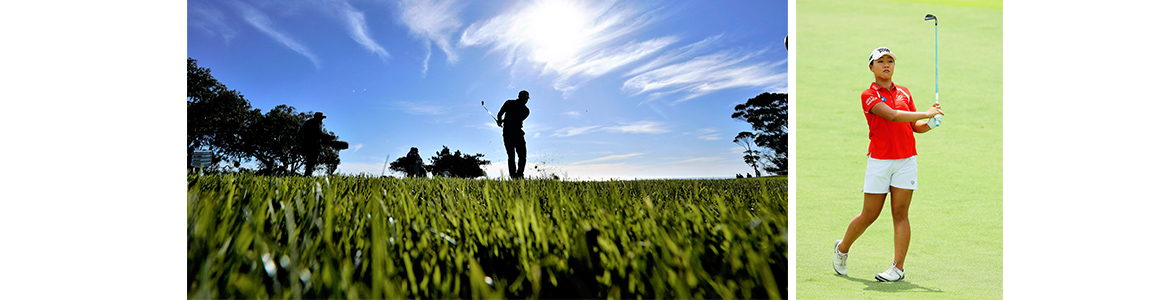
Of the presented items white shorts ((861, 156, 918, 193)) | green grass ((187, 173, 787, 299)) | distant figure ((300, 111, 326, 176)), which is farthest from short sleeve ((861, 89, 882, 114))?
distant figure ((300, 111, 326, 176))

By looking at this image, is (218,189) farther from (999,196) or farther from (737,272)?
(999,196)

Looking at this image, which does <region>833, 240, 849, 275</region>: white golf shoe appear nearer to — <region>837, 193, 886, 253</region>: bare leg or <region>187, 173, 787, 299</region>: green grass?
<region>837, 193, 886, 253</region>: bare leg

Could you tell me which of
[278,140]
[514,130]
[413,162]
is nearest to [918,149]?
[514,130]

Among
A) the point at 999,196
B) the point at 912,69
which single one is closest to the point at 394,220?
the point at 999,196

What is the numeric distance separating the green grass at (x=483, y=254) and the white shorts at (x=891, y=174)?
0.56 m

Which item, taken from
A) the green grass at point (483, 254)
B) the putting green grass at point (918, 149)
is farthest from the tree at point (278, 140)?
the putting green grass at point (918, 149)

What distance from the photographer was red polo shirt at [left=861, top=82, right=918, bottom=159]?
2102 mm

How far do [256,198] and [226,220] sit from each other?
0.41 meters

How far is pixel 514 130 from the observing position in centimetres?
479

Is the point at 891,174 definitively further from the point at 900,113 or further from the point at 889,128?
the point at 900,113

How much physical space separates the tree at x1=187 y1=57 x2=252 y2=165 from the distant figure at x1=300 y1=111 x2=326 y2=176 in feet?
1.59

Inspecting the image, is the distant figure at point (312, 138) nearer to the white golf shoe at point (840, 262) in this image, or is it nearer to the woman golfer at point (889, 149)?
the white golf shoe at point (840, 262)

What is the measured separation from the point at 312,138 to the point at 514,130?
5.82ft

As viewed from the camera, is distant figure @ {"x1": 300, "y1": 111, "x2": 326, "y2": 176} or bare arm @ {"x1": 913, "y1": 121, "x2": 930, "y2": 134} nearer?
bare arm @ {"x1": 913, "y1": 121, "x2": 930, "y2": 134}
